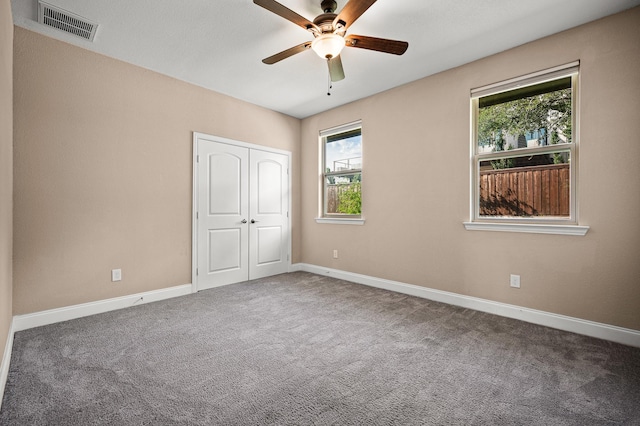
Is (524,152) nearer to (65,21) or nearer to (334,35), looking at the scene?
(334,35)

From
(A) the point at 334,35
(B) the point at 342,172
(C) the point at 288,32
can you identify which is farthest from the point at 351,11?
(B) the point at 342,172

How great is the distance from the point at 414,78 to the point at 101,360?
421cm

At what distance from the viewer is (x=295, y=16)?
2.12m

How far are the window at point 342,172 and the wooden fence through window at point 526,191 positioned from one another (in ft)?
5.78

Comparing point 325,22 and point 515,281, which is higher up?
point 325,22

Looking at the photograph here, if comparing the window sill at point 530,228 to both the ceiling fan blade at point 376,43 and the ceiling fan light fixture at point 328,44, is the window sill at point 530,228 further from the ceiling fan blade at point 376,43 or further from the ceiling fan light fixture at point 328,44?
the ceiling fan light fixture at point 328,44

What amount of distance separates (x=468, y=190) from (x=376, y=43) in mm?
1901

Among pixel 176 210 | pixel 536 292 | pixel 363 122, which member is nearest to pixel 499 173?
pixel 536 292

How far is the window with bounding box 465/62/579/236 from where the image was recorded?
2771mm

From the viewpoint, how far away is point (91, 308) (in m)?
3.07

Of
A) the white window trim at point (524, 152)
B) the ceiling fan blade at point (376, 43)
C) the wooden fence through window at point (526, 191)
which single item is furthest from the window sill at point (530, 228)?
the ceiling fan blade at point (376, 43)

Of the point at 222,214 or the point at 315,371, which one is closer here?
the point at 315,371

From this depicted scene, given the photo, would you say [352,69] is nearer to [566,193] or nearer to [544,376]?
[566,193]

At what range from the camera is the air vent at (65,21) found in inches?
96.7
